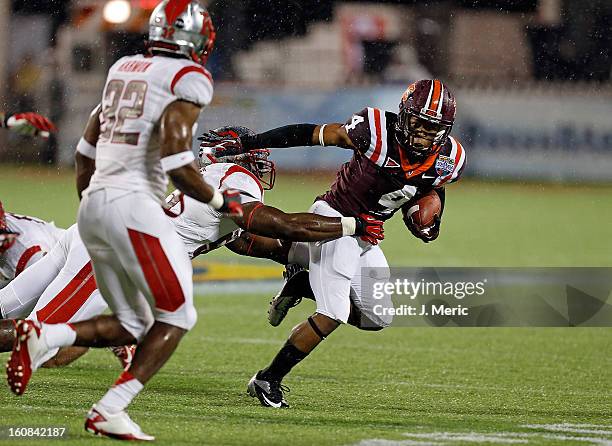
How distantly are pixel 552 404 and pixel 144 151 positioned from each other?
2.42 m

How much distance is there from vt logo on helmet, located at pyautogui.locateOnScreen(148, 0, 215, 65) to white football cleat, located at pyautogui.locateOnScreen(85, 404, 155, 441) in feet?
4.55

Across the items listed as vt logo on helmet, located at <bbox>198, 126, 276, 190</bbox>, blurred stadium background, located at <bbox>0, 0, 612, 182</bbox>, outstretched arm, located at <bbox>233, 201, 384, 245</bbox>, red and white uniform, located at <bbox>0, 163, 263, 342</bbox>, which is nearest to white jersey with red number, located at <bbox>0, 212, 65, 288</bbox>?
red and white uniform, located at <bbox>0, 163, 263, 342</bbox>

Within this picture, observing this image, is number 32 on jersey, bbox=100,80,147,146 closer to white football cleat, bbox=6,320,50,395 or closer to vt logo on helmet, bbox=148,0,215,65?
vt logo on helmet, bbox=148,0,215,65

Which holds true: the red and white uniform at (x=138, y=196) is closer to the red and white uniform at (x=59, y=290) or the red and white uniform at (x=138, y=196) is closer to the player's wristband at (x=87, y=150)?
the player's wristband at (x=87, y=150)

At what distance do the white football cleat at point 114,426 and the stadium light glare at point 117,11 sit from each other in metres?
9.51

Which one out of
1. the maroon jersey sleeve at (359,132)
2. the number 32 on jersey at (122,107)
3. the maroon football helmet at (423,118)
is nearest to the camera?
the number 32 on jersey at (122,107)

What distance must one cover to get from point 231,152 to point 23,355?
1.88 meters

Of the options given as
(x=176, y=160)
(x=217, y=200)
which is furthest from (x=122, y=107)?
(x=217, y=200)

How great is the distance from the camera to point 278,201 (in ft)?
38.0

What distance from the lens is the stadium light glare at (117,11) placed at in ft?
43.8

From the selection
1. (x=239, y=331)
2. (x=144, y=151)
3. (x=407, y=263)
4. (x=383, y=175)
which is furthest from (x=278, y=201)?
(x=144, y=151)

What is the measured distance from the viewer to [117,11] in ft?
44.5

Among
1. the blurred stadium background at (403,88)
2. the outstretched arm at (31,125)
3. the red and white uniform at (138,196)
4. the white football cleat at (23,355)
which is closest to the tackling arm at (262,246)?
the outstretched arm at (31,125)

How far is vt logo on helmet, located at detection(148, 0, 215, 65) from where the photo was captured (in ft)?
14.7
